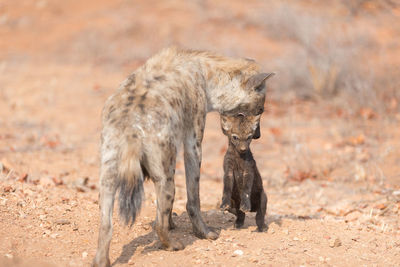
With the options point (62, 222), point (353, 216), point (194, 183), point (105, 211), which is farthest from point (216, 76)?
point (353, 216)

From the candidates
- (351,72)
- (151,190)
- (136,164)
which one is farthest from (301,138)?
(136,164)

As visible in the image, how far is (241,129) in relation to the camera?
5.47 meters

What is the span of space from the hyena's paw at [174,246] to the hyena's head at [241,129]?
1.06 meters

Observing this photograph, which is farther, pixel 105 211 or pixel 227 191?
pixel 227 191

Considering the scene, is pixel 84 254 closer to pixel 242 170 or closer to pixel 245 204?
pixel 245 204

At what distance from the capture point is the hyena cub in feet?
17.9

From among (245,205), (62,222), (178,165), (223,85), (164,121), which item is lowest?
(62,222)

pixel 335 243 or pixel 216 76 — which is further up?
pixel 216 76

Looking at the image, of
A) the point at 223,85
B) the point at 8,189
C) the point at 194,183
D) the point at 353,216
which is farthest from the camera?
the point at 353,216

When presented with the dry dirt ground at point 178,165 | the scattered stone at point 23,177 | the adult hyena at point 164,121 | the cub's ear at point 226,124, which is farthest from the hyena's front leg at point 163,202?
the scattered stone at point 23,177

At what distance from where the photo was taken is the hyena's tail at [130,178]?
4418 mm

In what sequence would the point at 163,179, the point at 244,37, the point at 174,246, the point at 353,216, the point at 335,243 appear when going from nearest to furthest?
the point at 163,179
the point at 174,246
the point at 335,243
the point at 353,216
the point at 244,37

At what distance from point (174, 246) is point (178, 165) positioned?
4.15 metres

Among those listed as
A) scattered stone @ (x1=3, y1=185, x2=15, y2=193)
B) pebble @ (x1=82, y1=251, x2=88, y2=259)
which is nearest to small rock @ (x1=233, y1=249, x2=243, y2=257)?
pebble @ (x1=82, y1=251, x2=88, y2=259)
